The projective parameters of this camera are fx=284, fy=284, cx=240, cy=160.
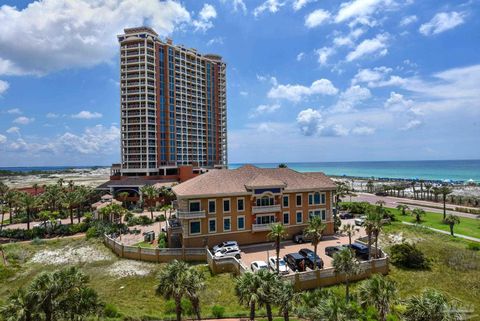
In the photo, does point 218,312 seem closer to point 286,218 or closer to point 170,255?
point 170,255

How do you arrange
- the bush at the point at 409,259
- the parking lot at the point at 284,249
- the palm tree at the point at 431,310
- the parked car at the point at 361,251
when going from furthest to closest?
1. the parked car at the point at 361,251
2. the parking lot at the point at 284,249
3. the bush at the point at 409,259
4. the palm tree at the point at 431,310

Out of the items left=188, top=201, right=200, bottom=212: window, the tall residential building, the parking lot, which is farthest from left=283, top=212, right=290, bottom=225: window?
the tall residential building

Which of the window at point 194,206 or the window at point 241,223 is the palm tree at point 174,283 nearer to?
the window at point 194,206

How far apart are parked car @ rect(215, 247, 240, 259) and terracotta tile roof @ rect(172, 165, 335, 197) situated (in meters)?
7.33

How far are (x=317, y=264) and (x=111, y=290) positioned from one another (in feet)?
72.2

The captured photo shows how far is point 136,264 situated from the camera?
35250 mm

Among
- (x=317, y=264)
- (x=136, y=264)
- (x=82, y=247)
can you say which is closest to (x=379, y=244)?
(x=317, y=264)

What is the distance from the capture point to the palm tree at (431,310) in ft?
51.2

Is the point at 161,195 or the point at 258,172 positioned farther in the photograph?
the point at 161,195

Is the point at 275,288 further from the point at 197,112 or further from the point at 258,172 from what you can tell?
the point at 197,112

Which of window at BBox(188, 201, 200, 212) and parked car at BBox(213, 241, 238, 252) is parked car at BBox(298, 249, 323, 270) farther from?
window at BBox(188, 201, 200, 212)

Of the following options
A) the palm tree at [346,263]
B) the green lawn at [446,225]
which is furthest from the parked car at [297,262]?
the green lawn at [446,225]

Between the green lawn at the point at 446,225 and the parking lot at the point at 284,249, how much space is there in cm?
1879

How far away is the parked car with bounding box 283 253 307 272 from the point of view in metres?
30.9
